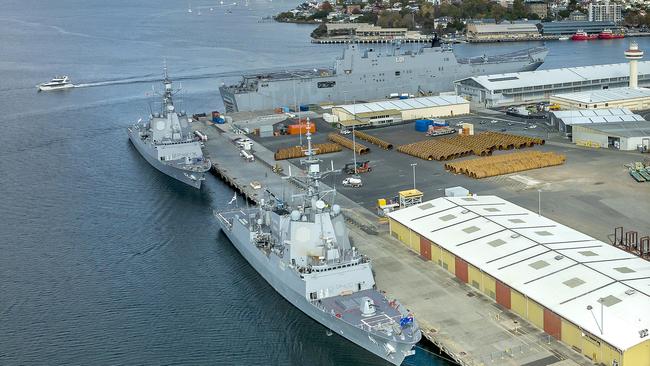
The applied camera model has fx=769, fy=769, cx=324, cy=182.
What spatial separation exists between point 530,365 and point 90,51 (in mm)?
121348

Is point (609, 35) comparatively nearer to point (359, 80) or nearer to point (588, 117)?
point (359, 80)

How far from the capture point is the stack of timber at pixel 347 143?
54.5 metres

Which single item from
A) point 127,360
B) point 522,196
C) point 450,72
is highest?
point 450,72

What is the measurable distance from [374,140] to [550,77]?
25.0m

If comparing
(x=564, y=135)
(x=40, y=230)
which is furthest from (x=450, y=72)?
(x=40, y=230)

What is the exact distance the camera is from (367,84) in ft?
256

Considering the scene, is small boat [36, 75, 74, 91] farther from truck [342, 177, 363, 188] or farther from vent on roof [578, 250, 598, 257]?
vent on roof [578, 250, 598, 257]

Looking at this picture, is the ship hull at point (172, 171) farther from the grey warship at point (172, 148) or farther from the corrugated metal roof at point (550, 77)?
the corrugated metal roof at point (550, 77)

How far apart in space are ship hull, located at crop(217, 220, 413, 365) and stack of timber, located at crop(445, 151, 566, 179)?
16.0m

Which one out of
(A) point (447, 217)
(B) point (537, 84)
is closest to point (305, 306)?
(A) point (447, 217)

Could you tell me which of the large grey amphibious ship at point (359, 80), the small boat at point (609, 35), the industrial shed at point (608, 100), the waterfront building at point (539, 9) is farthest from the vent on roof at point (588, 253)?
the waterfront building at point (539, 9)

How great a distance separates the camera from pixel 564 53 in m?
116

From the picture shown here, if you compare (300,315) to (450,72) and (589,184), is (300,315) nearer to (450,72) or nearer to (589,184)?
(589,184)

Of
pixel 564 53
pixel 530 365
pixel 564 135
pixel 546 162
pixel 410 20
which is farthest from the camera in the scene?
pixel 410 20
